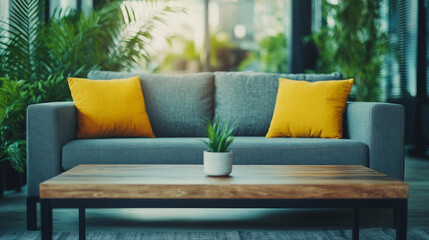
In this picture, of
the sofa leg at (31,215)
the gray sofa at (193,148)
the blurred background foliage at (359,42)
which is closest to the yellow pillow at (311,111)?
the gray sofa at (193,148)

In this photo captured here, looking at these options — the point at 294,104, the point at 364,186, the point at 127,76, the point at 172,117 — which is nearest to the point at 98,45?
the point at 127,76

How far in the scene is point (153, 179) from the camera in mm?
1410

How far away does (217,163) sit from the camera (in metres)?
1.48

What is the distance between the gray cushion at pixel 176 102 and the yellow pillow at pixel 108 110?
0.17m

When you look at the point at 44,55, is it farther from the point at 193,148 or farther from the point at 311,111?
the point at 311,111

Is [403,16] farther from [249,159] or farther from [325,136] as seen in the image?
[249,159]

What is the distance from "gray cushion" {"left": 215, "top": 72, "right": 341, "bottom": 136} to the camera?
9.00ft

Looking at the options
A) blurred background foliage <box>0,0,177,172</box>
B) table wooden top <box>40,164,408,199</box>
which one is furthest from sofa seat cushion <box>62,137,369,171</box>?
table wooden top <box>40,164,408,199</box>

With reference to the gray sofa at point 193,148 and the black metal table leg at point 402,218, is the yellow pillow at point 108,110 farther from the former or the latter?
the black metal table leg at point 402,218

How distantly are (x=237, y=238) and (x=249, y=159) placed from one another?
1.46 ft

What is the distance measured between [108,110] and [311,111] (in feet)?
3.93

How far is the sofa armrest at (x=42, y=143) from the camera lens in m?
2.12

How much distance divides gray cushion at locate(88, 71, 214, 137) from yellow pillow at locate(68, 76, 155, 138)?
0.56 ft

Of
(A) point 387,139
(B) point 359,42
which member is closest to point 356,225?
(A) point 387,139
